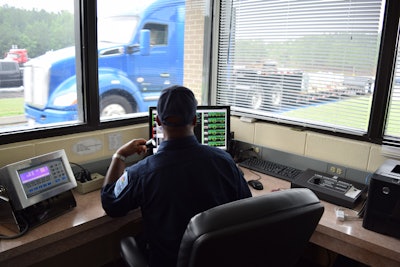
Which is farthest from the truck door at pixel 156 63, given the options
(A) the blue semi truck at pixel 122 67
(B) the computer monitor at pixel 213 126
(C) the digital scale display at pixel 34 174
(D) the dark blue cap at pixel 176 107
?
(D) the dark blue cap at pixel 176 107

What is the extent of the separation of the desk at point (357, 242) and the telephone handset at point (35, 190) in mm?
1240

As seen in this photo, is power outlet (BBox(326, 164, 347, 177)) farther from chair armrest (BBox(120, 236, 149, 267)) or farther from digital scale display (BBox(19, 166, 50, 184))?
digital scale display (BBox(19, 166, 50, 184))

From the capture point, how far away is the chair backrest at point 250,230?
A: 896 millimetres

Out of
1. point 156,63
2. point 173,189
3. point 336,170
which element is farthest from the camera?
point 156,63

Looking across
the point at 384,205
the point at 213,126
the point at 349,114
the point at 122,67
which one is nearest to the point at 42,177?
the point at 213,126

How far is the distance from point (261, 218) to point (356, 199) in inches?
40.0

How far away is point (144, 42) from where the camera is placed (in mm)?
2773

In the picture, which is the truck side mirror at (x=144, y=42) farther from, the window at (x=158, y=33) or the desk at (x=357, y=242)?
the desk at (x=357, y=242)

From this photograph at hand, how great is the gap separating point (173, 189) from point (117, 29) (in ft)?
5.65

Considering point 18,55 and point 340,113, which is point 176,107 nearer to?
point 18,55

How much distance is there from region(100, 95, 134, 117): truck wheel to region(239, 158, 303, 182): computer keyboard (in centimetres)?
95

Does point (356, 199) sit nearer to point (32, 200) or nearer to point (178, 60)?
point (32, 200)

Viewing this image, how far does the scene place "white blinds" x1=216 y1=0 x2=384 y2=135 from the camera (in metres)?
2.02

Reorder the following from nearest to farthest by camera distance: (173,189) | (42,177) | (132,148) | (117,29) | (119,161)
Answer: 1. (173,189)
2. (42,177)
3. (119,161)
4. (132,148)
5. (117,29)
